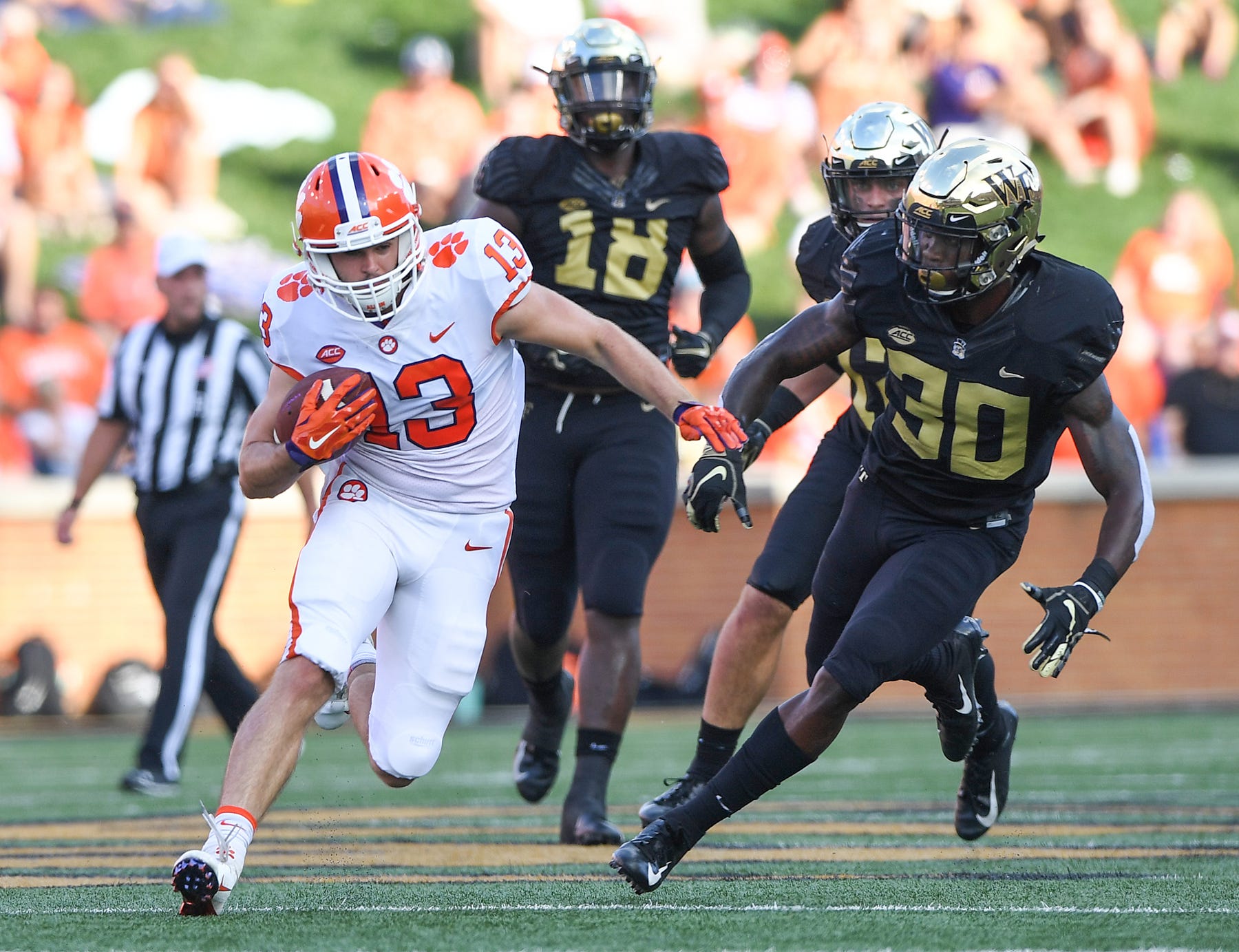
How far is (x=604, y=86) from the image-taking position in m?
4.82

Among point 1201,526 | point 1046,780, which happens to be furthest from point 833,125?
point 1046,780

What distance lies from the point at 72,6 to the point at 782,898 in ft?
41.8

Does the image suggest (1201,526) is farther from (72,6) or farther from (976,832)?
(72,6)

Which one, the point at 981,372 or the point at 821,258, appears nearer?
the point at 981,372

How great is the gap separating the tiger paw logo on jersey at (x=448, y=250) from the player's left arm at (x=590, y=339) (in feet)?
0.53

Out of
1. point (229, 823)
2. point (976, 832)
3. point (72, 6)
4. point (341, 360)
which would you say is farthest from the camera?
point (72, 6)

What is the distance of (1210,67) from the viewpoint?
14711mm

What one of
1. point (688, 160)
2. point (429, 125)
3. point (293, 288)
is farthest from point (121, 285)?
point (293, 288)

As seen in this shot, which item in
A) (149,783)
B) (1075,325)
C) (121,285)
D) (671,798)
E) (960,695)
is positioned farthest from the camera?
(121,285)

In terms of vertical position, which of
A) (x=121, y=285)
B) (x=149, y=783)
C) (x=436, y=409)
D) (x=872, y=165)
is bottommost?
(x=149, y=783)

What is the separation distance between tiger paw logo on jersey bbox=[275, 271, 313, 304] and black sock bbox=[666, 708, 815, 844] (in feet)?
4.32

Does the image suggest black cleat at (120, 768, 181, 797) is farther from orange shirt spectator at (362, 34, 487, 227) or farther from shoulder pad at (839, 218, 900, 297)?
orange shirt spectator at (362, 34, 487, 227)

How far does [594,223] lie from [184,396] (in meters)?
2.35

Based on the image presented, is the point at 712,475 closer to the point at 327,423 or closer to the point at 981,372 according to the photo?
the point at 981,372
